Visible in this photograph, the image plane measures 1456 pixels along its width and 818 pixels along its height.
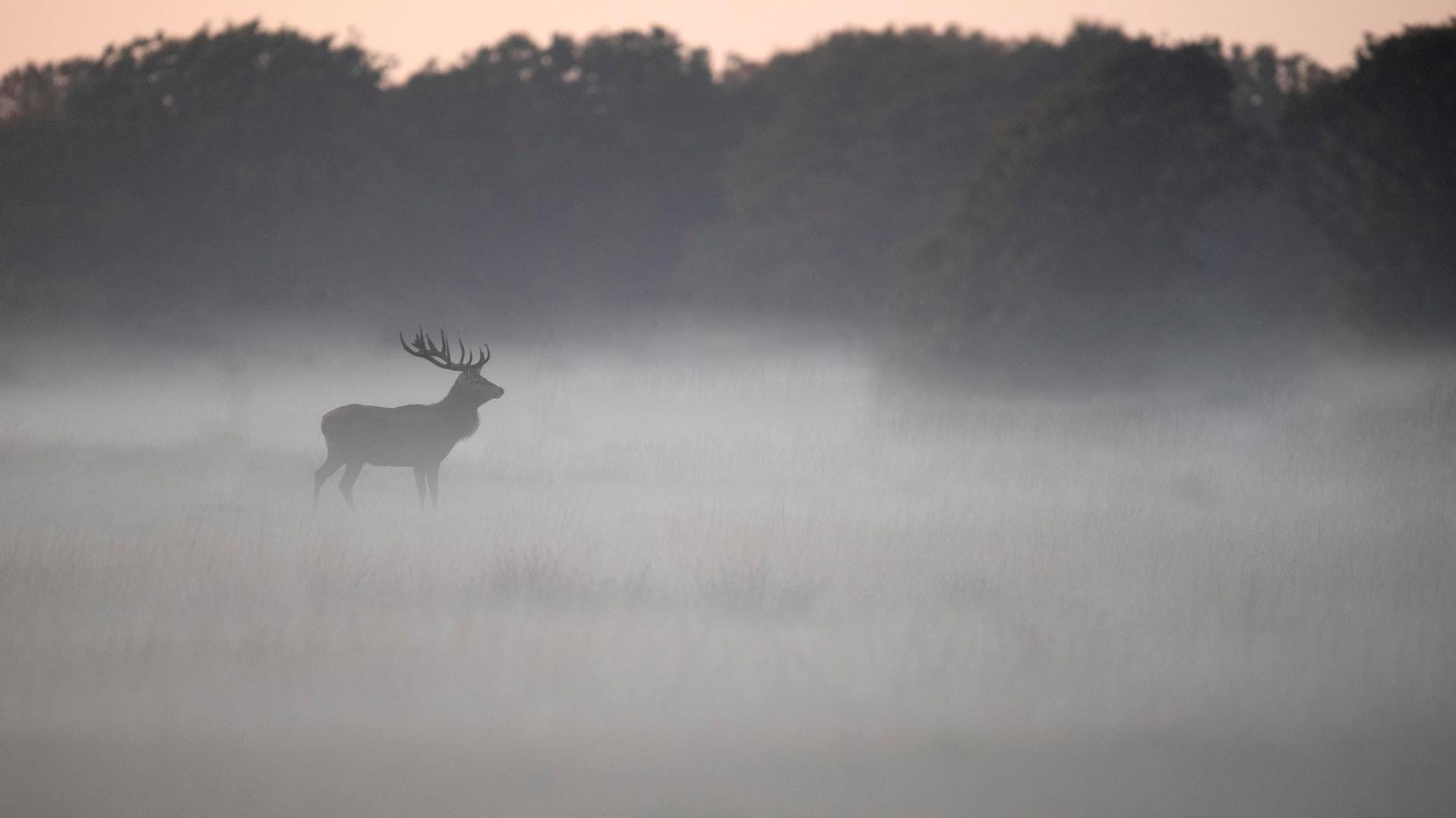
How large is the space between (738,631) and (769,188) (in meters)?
29.0

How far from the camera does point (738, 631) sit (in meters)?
7.45

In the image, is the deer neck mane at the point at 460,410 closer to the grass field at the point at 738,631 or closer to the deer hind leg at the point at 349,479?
the grass field at the point at 738,631

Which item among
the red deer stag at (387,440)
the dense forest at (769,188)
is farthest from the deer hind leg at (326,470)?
the dense forest at (769,188)

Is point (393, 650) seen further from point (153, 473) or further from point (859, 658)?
point (153, 473)

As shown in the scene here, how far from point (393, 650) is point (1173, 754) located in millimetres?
3341

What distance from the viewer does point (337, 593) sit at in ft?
26.1

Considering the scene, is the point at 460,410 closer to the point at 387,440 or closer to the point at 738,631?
the point at 387,440

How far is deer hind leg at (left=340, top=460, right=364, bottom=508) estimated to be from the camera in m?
10.7

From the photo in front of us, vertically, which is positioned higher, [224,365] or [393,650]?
[224,365]

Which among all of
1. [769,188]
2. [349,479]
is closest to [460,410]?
[349,479]

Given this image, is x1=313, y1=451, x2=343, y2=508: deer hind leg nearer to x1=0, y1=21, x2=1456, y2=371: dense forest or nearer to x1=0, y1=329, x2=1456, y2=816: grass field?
x1=0, y1=329, x2=1456, y2=816: grass field

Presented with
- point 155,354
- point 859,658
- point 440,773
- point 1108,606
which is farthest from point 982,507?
point 155,354

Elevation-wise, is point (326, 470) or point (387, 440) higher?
point (387, 440)

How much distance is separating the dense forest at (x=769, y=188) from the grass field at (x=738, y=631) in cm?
1061
